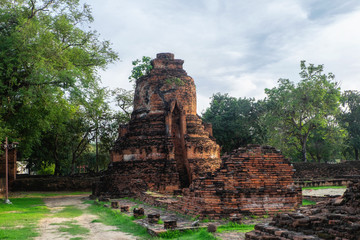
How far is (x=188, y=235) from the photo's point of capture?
6.91 m

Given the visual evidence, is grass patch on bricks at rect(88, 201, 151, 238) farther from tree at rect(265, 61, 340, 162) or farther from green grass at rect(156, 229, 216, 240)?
tree at rect(265, 61, 340, 162)

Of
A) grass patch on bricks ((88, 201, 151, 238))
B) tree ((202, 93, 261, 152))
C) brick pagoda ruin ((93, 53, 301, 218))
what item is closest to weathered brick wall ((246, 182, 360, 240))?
grass patch on bricks ((88, 201, 151, 238))

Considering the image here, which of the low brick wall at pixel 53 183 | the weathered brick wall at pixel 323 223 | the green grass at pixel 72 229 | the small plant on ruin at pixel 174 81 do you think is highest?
the small plant on ruin at pixel 174 81

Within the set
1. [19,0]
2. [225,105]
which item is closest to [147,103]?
[19,0]

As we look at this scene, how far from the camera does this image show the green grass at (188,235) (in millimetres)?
6411

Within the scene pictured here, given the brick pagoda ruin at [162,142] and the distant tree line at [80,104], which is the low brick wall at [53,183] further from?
the brick pagoda ruin at [162,142]

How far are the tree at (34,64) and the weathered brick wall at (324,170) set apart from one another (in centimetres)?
1903

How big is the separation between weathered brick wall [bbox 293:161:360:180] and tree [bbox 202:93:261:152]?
15.9ft

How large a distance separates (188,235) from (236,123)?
24966mm

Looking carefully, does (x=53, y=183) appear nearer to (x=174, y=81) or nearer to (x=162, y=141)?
(x=162, y=141)

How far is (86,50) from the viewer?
20562 millimetres

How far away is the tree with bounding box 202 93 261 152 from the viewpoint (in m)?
31.3

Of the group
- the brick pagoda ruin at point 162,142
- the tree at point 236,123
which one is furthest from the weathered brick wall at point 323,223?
the tree at point 236,123

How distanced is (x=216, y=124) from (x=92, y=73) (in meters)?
14.1
